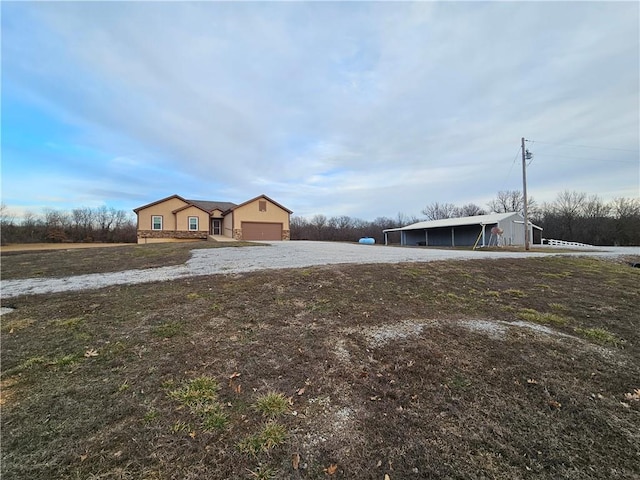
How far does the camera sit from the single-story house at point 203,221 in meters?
28.7

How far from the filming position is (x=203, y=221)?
31.0m

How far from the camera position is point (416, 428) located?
2375 mm

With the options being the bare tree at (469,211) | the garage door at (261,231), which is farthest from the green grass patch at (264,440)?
the bare tree at (469,211)

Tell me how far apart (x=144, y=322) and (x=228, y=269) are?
4.03 metres

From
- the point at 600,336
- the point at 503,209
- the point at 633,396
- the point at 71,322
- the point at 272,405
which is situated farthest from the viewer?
the point at 503,209

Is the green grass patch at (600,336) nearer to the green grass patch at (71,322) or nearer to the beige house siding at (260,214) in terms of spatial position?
the green grass patch at (71,322)

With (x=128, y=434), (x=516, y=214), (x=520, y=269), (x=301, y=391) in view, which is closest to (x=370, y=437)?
(x=301, y=391)

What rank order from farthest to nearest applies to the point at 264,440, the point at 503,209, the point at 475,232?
the point at 503,209
the point at 475,232
the point at 264,440

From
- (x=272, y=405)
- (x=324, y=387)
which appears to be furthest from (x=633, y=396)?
(x=272, y=405)

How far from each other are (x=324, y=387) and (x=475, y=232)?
32918 millimetres

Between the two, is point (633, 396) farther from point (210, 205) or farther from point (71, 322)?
point (210, 205)

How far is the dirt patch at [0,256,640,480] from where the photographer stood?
2.09 metres

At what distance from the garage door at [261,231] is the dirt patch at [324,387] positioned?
24.2 meters

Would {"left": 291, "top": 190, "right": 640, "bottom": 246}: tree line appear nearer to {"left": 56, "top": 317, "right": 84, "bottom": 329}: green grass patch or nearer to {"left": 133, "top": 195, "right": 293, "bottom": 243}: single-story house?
{"left": 133, "top": 195, "right": 293, "bottom": 243}: single-story house
